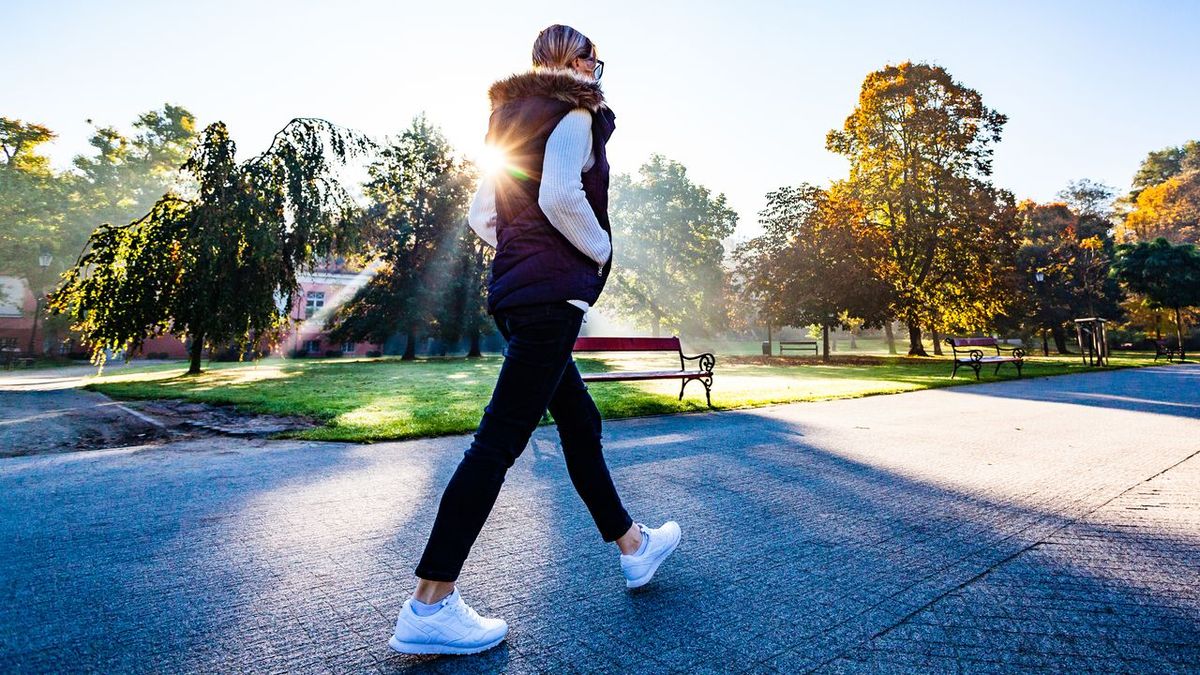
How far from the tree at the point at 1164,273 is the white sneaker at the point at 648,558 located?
4025 cm

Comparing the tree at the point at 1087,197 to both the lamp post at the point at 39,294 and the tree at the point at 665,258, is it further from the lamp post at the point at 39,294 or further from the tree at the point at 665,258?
the lamp post at the point at 39,294

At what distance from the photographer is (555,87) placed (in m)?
1.79

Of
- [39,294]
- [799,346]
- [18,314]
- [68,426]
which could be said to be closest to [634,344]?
[68,426]

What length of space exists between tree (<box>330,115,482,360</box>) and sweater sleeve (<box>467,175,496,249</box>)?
27.6 metres

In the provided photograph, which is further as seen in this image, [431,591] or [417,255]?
[417,255]

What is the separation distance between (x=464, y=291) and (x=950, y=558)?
2865cm

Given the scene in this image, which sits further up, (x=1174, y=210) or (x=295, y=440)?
(x=1174, y=210)

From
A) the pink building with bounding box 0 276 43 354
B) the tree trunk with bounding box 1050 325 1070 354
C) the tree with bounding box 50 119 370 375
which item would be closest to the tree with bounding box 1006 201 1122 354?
the tree trunk with bounding box 1050 325 1070 354

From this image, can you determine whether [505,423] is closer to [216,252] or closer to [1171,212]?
[216,252]

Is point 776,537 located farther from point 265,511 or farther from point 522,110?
point 265,511

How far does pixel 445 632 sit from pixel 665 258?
46247 millimetres

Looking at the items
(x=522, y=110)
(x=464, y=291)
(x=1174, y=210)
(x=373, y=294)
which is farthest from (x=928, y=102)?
(x=1174, y=210)

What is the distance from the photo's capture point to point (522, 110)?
180 centimetres

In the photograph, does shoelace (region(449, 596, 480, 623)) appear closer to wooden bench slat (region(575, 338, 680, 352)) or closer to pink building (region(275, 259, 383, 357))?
wooden bench slat (region(575, 338, 680, 352))
